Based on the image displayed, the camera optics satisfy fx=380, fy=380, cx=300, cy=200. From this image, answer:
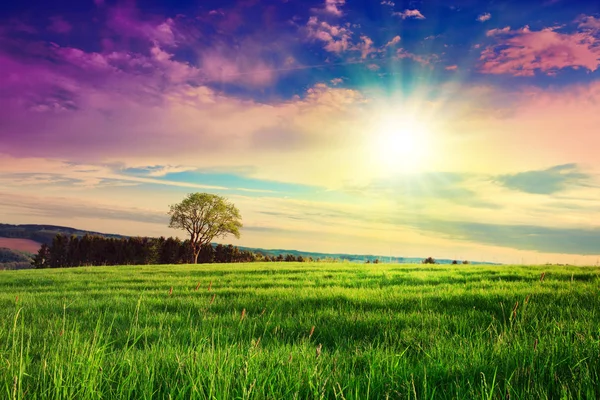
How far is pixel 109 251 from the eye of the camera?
265 ft

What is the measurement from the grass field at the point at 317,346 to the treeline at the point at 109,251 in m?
71.1

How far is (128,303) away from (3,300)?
190 inches

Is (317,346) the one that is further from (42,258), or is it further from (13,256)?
(13,256)

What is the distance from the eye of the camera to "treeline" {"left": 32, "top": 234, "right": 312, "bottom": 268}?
265 feet

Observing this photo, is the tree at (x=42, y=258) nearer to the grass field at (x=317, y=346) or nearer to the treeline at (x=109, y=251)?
the treeline at (x=109, y=251)

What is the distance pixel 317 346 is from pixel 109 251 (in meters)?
86.5

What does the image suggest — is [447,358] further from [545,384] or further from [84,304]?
[84,304]

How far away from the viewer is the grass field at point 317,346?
2.94m

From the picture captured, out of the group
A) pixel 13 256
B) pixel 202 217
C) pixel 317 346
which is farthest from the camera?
pixel 13 256

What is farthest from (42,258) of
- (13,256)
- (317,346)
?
(317,346)

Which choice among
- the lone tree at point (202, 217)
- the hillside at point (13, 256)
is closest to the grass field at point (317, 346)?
the lone tree at point (202, 217)

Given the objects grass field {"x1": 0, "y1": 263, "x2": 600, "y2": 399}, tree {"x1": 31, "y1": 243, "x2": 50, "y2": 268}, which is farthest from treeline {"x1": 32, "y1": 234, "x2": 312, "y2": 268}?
grass field {"x1": 0, "y1": 263, "x2": 600, "y2": 399}

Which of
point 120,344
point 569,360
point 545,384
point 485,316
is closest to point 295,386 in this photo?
point 545,384

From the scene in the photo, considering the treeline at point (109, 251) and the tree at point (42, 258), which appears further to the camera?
the tree at point (42, 258)
